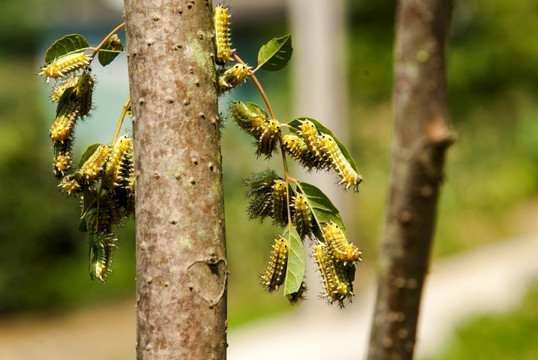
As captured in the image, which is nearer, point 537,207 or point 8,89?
point 8,89

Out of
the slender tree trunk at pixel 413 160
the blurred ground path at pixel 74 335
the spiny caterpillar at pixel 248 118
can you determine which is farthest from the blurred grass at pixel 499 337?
the slender tree trunk at pixel 413 160

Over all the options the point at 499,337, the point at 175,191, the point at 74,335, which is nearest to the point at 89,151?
the point at 175,191

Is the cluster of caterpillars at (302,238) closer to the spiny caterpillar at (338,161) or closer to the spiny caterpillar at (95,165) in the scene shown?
the spiny caterpillar at (338,161)

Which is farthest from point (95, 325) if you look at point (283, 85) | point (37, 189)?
point (283, 85)

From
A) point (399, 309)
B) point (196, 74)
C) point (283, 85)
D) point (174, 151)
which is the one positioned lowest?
point (399, 309)

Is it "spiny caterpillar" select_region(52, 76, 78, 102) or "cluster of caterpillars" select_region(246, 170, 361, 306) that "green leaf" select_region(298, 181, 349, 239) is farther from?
"spiny caterpillar" select_region(52, 76, 78, 102)

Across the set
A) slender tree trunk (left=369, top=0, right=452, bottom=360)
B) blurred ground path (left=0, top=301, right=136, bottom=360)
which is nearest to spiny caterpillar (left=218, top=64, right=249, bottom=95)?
slender tree trunk (left=369, top=0, right=452, bottom=360)

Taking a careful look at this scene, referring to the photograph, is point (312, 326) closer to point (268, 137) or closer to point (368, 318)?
point (368, 318)

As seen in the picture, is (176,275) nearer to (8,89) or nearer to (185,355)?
(185,355)
